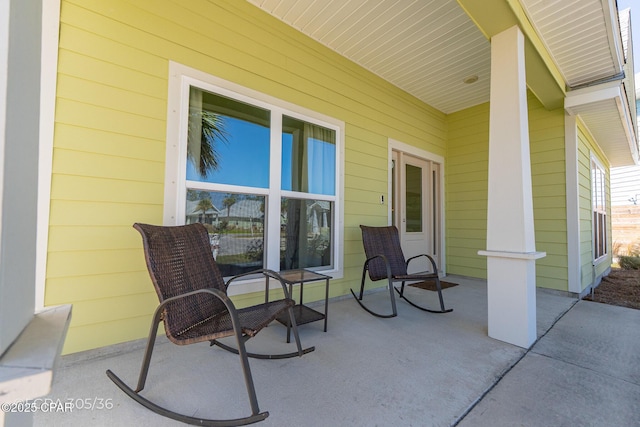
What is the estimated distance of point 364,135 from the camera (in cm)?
381

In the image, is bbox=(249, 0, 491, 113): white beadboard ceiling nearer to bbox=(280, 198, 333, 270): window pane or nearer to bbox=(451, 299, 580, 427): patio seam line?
bbox=(280, 198, 333, 270): window pane

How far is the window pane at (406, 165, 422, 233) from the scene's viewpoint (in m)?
4.69

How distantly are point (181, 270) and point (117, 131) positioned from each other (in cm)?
118

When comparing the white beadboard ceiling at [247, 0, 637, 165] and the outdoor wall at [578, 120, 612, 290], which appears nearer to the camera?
the white beadboard ceiling at [247, 0, 637, 165]

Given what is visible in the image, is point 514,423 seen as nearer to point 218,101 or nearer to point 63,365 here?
point 63,365

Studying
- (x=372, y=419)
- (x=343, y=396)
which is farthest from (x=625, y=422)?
(x=343, y=396)

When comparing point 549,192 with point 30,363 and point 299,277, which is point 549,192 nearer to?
point 299,277

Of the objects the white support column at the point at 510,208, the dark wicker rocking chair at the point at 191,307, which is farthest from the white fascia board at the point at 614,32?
the dark wicker rocking chair at the point at 191,307

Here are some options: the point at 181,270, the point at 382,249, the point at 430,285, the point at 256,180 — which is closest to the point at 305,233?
the point at 256,180

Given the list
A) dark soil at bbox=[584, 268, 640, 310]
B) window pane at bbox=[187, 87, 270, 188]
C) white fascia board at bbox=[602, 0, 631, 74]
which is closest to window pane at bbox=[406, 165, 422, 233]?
dark soil at bbox=[584, 268, 640, 310]

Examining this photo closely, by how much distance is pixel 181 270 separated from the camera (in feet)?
5.89

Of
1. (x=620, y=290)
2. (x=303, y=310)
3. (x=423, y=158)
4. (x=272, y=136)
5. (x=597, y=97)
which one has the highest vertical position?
(x=597, y=97)

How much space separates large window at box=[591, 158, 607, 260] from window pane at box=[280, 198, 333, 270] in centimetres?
475

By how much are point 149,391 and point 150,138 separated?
5.78 ft
